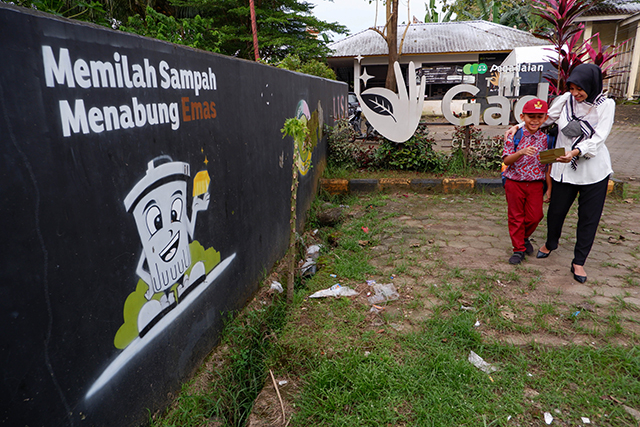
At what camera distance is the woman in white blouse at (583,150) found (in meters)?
3.40

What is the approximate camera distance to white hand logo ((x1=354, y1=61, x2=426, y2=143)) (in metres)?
6.98

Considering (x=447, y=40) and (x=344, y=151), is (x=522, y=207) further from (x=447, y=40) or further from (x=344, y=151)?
(x=447, y=40)

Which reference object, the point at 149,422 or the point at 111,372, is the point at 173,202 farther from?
Answer: the point at 149,422

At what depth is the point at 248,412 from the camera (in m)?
2.54

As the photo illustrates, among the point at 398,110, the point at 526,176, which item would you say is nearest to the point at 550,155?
the point at 526,176

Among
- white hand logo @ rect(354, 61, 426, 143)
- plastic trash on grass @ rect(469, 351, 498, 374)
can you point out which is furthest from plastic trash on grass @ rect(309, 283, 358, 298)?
white hand logo @ rect(354, 61, 426, 143)

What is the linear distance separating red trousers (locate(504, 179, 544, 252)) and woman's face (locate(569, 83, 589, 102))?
2.61ft

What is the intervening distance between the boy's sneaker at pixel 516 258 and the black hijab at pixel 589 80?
60.6 inches

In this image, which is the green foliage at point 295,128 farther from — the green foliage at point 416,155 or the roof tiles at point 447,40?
the roof tiles at point 447,40

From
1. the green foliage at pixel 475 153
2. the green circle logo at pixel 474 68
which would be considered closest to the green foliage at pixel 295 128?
the green foliage at pixel 475 153

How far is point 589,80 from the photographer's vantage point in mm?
3350

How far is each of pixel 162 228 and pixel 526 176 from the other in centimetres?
326

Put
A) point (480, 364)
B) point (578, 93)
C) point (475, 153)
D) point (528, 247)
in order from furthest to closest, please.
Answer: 1. point (475, 153)
2. point (528, 247)
3. point (578, 93)
4. point (480, 364)

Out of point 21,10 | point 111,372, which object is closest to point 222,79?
point 21,10
